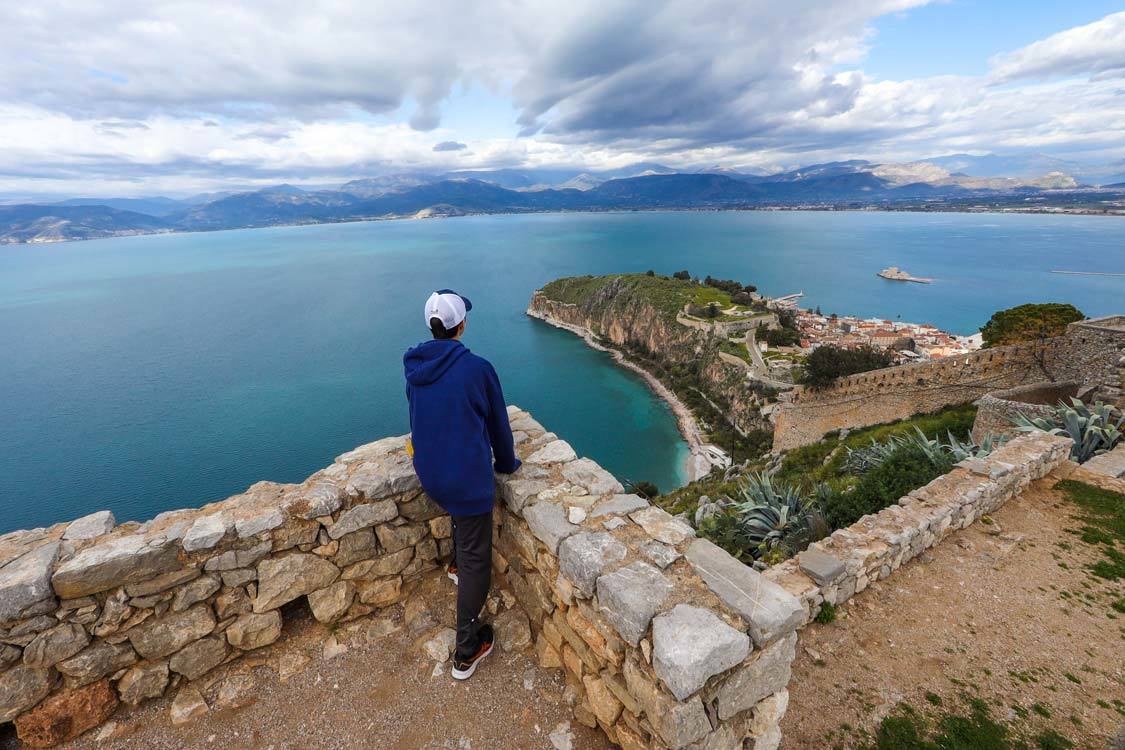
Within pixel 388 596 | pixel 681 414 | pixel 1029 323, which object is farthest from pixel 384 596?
pixel 681 414

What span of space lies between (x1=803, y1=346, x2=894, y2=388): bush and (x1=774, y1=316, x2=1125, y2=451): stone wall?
2.24ft

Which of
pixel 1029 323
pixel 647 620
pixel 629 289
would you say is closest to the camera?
pixel 647 620

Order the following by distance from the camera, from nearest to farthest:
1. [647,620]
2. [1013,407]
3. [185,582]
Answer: [647,620] < [185,582] < [1013,407]

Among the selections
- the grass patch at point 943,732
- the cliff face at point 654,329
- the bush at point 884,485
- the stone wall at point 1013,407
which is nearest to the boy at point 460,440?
the grass patch at point 943,732

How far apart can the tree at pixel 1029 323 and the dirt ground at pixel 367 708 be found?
28.6 metres

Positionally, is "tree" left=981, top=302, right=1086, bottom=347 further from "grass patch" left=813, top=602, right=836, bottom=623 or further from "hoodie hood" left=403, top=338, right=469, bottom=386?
"hoodie hood" left=403, top=338, right=469, bottom=386

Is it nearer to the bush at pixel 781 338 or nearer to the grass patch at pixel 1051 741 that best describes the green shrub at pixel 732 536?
the grass patch at pixel 1051 741

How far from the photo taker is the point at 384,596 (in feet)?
11.7

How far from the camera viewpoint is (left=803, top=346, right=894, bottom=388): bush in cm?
2275

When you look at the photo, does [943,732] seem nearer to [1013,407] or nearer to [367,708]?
[367,708]

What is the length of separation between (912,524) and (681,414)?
38.0 m

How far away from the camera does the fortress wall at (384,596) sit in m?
2.32

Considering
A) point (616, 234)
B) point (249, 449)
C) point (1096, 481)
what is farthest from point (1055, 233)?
point (249, 449)

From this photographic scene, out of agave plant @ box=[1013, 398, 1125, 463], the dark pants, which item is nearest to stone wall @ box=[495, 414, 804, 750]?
the dark pants
